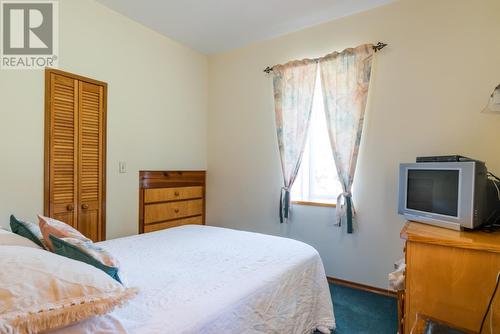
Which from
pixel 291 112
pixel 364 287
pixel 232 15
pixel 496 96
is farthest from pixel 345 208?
pixel 232 15

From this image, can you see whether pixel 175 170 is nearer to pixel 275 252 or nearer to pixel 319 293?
pixel 275 252

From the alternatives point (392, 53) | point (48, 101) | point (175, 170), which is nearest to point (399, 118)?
point (392, 53)

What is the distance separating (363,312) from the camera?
221cm

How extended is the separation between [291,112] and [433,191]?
5.17ft

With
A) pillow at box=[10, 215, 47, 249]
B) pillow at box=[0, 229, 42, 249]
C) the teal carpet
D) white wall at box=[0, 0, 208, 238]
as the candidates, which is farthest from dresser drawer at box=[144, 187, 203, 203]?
the teal carpet

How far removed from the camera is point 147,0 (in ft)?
8.17

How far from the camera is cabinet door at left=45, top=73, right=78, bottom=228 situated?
7.27 ft

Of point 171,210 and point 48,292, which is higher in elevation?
point 48,292

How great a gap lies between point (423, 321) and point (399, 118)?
167cm

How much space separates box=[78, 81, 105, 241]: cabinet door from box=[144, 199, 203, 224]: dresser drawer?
525 millimetres

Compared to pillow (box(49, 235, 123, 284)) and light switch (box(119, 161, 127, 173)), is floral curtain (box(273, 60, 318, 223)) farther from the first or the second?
pillow (box(49, 235, 123, 284))

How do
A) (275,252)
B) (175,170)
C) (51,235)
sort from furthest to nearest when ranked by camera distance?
(175,170) → (275,252) → (51,235)

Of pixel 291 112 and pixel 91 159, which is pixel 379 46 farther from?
pixel 91 159

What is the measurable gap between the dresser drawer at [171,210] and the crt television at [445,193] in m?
2.38
